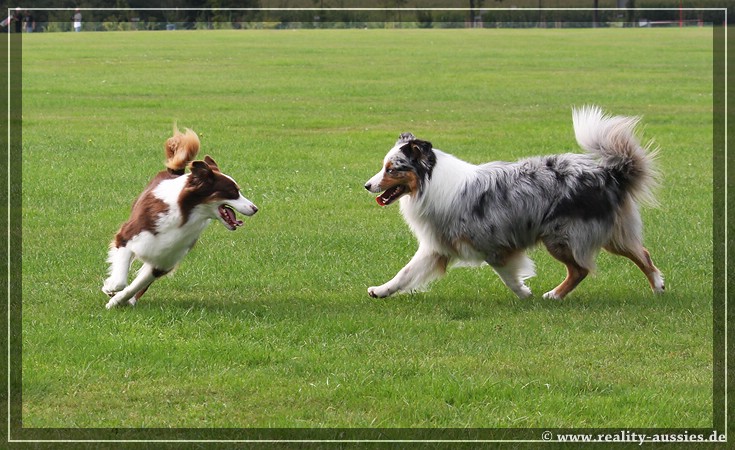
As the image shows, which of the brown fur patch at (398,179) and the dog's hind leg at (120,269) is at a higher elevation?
the brown fur patch at (398,179)

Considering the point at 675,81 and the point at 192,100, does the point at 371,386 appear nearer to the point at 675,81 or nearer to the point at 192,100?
the point at 192,100

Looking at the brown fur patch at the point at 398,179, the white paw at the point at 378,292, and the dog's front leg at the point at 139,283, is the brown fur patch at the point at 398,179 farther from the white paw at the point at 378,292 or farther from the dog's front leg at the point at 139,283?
the dog's front leg at the point at 139,283

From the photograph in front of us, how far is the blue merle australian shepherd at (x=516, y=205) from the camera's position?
28.9 ft

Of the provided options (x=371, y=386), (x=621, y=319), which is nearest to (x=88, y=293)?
(x=371, y=386)

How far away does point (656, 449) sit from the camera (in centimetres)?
588

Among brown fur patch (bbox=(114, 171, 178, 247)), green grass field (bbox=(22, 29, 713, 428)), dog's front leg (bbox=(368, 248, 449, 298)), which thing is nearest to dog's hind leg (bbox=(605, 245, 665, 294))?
green grass field (bbox=(22, 29, 713, 428))

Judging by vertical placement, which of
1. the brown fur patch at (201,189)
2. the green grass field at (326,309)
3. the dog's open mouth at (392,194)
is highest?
the brown fur patch at (201,189)

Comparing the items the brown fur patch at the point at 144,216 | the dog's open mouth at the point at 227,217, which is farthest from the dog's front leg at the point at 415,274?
the brown fur patch at the point at 144,216

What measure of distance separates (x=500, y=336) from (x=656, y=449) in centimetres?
209

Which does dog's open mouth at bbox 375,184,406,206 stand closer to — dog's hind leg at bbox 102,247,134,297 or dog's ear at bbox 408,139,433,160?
dog's ear at bbox 408,139,433,160

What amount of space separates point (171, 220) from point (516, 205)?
2802 mm

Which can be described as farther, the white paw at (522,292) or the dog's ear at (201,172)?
the white paw at (522,292)

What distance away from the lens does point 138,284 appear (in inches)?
323

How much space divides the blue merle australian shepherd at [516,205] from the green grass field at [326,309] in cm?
33
